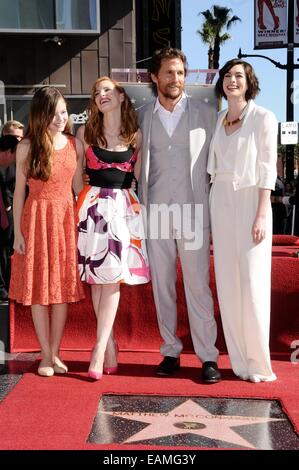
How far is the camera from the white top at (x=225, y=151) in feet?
11.9

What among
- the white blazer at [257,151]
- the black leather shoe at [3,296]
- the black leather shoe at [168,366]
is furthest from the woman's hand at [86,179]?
the black leather shoe at [3,296]

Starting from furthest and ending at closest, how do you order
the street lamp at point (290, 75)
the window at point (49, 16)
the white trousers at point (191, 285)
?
1. the street lamp at point (290, 75)
2. the window at point (49, 16)
3. the white trousers at point (191, 285)

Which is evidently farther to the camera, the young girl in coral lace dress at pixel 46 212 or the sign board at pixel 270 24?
the sign board at pixel 270 24

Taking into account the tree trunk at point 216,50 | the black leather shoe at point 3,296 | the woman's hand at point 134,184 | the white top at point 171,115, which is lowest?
the black leather shoe at point 3,296

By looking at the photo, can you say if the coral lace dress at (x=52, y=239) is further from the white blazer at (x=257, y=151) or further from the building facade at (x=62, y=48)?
the building facade at (x=62, y=48)

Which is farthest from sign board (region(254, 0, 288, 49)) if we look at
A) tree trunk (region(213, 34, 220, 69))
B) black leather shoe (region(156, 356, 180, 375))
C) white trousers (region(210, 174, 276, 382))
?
tree trunk (region(213, 34, 220, 69))

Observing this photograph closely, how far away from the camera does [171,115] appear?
3.75 metres

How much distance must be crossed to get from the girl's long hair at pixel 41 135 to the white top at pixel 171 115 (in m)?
0.61

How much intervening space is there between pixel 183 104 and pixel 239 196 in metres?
0.63

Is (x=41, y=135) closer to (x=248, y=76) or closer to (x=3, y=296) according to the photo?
(x=248, y=76)

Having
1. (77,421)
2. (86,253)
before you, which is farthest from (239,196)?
(77,421)

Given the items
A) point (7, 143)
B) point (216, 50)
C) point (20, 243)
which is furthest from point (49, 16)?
point (216, 50)

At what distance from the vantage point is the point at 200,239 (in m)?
3.78

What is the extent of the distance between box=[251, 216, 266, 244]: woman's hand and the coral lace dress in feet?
3.45
